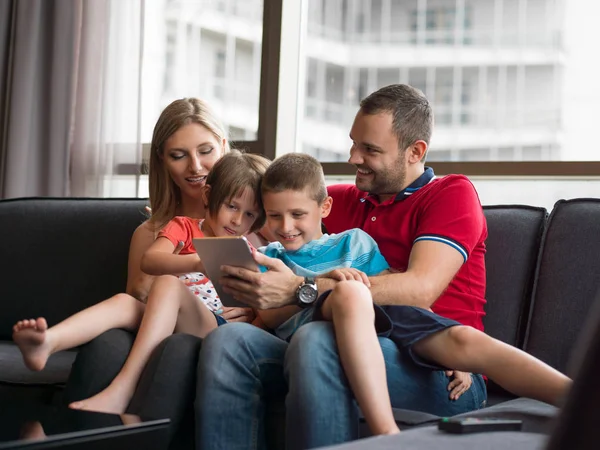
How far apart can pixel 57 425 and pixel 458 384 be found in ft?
2.88

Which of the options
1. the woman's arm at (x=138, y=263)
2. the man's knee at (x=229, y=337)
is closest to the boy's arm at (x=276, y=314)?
the man's knee at (x=229, y=337)

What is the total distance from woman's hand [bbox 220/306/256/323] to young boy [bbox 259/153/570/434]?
161 millimetres

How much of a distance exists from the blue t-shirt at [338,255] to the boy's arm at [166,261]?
244 millimetres

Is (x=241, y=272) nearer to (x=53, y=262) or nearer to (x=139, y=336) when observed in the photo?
(x=139, y=336)

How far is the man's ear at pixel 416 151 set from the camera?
7.35 ft

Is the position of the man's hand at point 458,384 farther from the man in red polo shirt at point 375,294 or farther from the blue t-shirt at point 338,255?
the blue t-shirt at point 338,255

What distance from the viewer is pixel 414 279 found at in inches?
76.2

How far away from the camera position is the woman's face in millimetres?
2578

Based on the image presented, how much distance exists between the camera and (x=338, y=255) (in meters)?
2.12

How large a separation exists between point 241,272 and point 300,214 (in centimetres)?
25

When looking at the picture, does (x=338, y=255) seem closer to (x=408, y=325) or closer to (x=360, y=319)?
(x=408, y=325)

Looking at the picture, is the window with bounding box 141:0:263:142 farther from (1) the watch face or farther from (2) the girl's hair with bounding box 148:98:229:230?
(1) the watch face

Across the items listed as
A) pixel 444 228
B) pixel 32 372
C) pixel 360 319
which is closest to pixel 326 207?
pixel 444 228

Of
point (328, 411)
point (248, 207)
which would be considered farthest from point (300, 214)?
point (328, 411)
